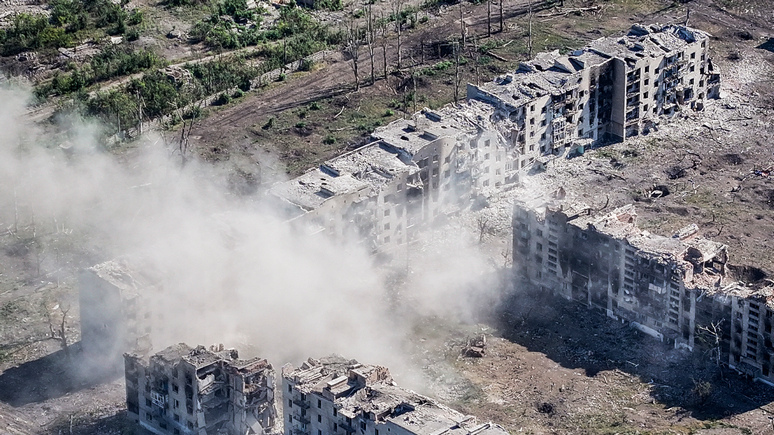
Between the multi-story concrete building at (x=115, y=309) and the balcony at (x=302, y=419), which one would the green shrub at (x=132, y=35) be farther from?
the balcony at (x=302, y=419)

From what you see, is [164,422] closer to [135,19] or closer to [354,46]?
[354,46]

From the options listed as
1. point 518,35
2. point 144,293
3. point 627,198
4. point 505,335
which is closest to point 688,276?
point 505,335

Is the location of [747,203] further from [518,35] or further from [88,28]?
[88,28]

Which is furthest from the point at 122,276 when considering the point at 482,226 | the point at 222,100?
the point at 222,100

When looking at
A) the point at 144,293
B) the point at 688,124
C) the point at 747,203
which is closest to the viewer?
the point at 144,293

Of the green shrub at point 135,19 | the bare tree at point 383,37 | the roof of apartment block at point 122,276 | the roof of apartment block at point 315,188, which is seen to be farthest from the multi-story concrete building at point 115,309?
the green shrub at point 135,19
